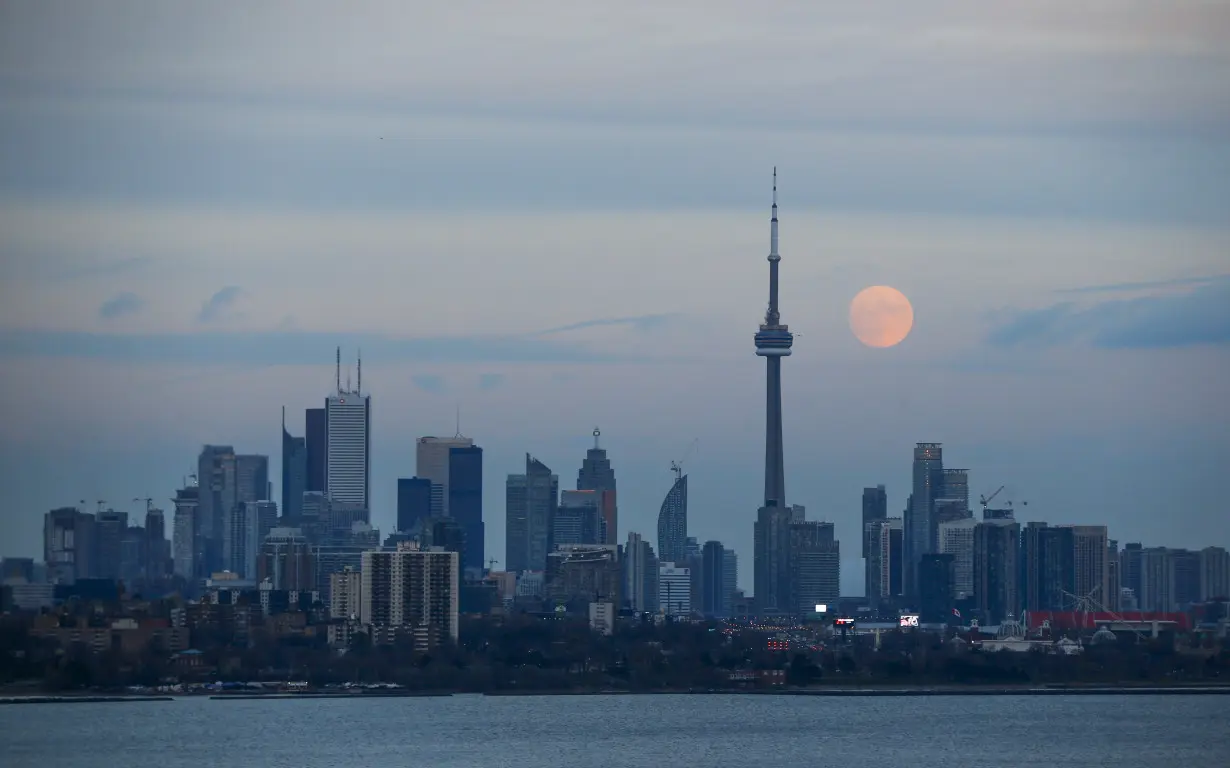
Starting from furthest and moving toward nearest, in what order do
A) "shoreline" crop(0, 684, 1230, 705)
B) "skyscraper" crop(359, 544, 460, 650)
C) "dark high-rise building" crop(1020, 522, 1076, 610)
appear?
"dark high-rise building" crop(1020, 522, 1076, 610) → "skyscraper" crop(359, 544, 460, 650) → "shoreline" crop(0, 684, 1230, 705)

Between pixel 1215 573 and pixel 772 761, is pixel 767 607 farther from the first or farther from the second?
pixel 772 761

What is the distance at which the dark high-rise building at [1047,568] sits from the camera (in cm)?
14938

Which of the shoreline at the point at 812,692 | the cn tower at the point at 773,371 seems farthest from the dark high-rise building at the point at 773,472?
the shoreline at the point at 812,692

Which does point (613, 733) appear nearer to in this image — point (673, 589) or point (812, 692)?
point (812, 692)

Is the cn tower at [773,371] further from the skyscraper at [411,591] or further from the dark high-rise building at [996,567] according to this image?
the skyscraper at [411,591]

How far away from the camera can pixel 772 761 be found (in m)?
50.7

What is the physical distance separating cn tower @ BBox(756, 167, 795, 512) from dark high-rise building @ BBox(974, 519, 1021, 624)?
1355 cm

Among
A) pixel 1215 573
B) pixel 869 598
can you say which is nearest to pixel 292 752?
pixel 1215 573

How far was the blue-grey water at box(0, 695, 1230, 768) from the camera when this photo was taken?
2024 inches

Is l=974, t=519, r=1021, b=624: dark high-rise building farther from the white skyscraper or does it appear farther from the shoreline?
the shoreline

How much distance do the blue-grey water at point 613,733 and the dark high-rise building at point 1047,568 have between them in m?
71.5

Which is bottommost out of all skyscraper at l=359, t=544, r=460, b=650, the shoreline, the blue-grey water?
the shoreline

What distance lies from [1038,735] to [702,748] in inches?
410

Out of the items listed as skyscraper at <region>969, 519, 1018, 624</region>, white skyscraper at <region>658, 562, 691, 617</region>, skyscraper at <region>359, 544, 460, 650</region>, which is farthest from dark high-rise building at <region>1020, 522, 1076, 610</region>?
skyscraper at <region>359, 544, 460, 650</region>
